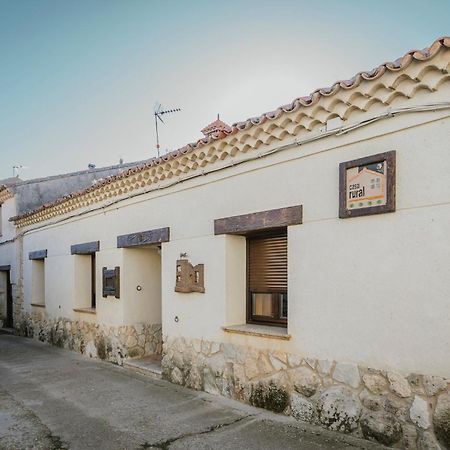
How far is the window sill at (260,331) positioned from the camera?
5125 millimetres

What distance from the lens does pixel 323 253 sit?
186 inches

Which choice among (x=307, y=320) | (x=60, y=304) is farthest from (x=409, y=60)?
(x=60, y=304)

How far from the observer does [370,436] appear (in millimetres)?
4145

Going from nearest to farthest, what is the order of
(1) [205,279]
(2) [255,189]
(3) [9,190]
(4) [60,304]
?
(2) [255,189], (1) [205,279], (4) [60,304], (3) [9,190]

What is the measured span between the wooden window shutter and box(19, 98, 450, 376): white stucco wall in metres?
0.17

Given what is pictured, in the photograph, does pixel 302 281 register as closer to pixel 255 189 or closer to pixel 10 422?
pixel 255 189

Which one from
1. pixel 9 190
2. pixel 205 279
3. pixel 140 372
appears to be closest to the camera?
pixel 205 279

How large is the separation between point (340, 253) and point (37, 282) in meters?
11.0

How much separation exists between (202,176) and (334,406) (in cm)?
367

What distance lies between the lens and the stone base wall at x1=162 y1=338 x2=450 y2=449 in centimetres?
374

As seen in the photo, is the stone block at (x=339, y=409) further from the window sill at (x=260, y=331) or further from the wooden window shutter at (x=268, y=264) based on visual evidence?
the wooden window shutter at (x=268, y=264)

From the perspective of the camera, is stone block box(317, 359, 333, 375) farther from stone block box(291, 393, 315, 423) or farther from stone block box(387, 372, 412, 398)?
stone block box(387, 372, 412, 398)

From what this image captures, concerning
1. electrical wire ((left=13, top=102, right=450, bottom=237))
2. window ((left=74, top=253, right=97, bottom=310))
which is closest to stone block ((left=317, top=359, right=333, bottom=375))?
electrical wire ((left=13, top=102, right=450, bottom=237))

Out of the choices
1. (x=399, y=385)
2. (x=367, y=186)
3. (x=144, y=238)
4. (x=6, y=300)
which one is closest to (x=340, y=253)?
(x=367, y=186)
